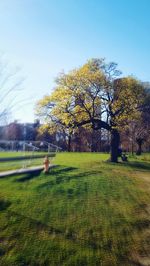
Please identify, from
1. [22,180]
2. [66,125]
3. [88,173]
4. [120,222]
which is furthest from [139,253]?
[66,125]

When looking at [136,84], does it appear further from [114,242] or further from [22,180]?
[114,242]

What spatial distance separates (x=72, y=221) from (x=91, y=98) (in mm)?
17943

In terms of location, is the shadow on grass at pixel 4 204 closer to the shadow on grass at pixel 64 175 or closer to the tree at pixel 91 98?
the shadow on grass at pixel 64 175

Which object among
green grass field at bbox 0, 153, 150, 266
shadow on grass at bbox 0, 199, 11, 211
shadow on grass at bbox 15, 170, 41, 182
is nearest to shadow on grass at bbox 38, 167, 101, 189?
green grass field at bbox 0, 153, 150, 266

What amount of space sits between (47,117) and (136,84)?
8021mm

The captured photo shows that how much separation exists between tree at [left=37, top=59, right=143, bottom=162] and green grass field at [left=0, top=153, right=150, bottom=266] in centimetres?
1004

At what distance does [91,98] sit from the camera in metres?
32.8

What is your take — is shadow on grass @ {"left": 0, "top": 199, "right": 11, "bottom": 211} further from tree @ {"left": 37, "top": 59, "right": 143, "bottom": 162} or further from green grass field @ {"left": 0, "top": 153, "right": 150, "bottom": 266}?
tree @ {"left": 37, "top": 59, "right": 143, "bottom": 162}

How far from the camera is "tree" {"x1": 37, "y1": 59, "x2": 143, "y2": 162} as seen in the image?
106 ft

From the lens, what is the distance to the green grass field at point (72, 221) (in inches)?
530

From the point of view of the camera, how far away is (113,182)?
75.4 feet

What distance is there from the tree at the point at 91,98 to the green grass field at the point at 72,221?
33.0 feet

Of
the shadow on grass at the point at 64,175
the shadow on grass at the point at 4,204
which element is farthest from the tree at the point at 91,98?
the shadow on grass at the point at 4,204

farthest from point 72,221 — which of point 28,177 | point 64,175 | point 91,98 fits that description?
point 91,98
